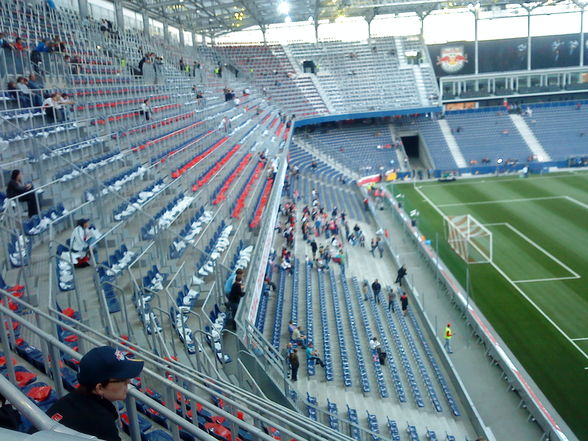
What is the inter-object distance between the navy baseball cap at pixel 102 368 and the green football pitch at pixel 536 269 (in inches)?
443

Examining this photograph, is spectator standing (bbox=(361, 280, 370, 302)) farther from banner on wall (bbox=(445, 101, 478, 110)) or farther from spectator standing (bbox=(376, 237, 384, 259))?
banner on wall (bbox=(445, 101, 478, 110))

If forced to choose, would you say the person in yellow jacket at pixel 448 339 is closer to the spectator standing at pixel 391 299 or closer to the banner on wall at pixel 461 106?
the spectator standing at pixel 391 299

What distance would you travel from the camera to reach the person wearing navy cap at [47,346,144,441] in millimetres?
2414

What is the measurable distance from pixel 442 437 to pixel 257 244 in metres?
5.57

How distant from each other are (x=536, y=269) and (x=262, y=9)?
3191 cm

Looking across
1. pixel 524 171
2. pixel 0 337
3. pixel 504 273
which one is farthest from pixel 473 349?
pixel 524 171

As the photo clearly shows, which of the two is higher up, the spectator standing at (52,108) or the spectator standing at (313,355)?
the spectator standing at (52,108)

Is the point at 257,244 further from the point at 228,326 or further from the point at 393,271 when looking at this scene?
the point at 393,271

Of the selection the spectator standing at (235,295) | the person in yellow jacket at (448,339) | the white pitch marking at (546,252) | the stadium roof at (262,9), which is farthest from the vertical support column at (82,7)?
the white pitch marking at (546,252)

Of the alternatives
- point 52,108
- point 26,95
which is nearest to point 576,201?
point 52,108

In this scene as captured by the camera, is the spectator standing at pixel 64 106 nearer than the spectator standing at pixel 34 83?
Yes

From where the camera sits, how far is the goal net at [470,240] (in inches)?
780

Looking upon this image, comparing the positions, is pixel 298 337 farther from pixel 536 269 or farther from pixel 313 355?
pixel 536 269

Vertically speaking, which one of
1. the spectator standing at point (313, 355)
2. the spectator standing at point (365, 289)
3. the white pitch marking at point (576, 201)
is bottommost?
the white pitch marking at point (576, 201)
